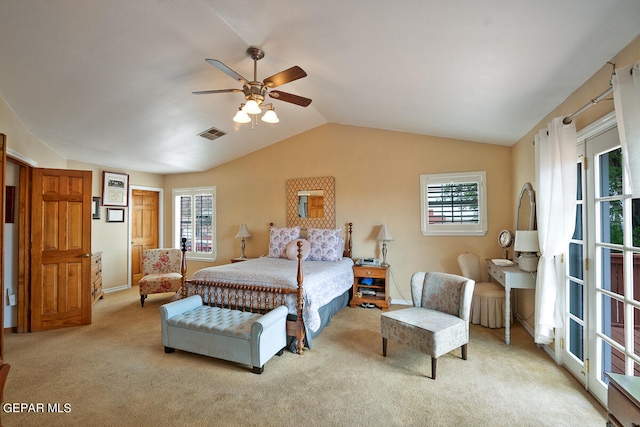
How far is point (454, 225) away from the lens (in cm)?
459

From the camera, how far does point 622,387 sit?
50.3 inches

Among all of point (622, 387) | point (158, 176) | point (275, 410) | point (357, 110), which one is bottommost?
point (275, 410)

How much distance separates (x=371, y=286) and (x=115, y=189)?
Result: 16.7 feet

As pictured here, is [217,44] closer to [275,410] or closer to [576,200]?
[275,410]

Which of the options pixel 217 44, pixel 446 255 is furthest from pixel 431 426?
pixel 217 44

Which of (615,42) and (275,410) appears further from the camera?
(275,410)

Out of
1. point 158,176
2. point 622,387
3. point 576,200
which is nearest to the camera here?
point 622,387

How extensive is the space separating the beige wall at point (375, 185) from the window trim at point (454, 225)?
8cm

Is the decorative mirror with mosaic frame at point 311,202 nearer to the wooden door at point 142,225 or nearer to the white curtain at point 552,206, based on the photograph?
the white curtain at point 552,206

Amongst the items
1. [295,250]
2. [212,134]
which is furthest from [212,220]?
[295,250]

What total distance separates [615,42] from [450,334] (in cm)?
240

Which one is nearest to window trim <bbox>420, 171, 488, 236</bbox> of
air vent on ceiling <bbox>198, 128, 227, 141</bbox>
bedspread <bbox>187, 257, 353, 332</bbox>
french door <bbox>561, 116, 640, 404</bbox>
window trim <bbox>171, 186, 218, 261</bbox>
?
bedspread <bbox>187, 257, 353, 332</bbox>

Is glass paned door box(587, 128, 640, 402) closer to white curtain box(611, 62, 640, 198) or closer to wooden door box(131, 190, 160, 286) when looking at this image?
white curtain box(611, 62, 640, 198)

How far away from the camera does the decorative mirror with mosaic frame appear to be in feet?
17.2
